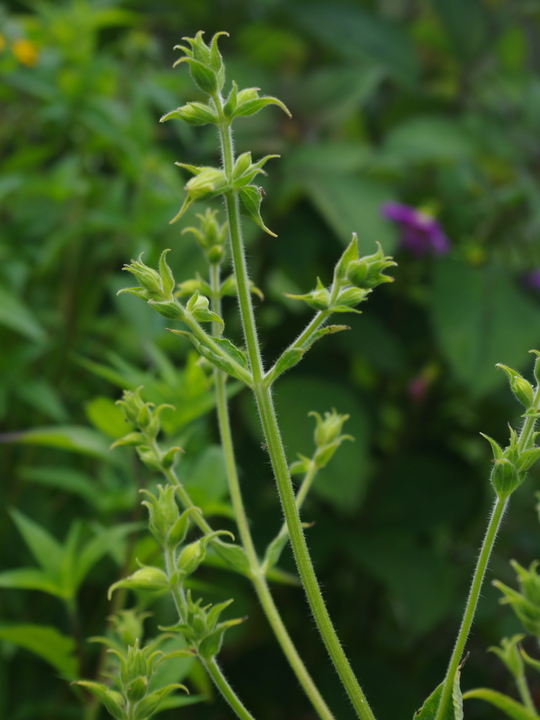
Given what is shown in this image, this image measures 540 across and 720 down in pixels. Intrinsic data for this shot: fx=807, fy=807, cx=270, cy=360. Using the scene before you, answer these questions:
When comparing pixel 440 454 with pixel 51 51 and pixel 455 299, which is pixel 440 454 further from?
pixel 51 51

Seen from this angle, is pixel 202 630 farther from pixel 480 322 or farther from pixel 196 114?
pixel 480 322

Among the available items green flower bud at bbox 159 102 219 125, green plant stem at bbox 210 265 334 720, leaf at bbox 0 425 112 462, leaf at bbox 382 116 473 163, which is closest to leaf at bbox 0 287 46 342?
leaf at bbox 0 425 112 462

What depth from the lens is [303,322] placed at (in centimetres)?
118

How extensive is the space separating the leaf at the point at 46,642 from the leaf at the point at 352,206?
655 millimetres

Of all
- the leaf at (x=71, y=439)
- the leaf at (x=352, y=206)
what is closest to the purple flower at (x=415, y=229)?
the leaf at (x=352, y=206)

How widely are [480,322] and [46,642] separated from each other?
0.77 m

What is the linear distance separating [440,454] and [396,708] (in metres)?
0.42

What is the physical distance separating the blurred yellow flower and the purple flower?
518mm

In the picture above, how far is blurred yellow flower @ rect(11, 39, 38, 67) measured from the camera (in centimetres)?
102

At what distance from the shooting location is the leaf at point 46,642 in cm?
54

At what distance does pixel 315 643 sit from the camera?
42.1 inches

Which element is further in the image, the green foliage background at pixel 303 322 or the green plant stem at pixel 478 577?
the green foliage background at pixel 303 322

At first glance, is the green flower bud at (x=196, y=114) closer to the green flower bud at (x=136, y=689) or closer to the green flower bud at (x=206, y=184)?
the green flower bud at (x=206, y=184)

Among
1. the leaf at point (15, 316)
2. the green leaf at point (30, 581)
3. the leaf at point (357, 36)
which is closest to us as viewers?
the green leaf at point (30, 581)
